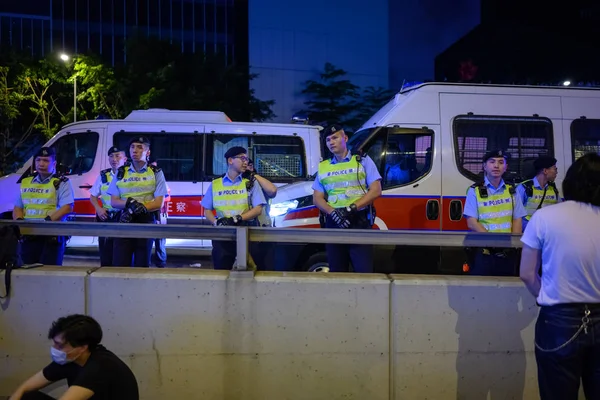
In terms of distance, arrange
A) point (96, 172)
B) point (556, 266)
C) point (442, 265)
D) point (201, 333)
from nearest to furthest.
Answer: point (556, 266) → point (201, 333) → point (442, 265) → point (96, 172)

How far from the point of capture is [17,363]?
3.86 metres

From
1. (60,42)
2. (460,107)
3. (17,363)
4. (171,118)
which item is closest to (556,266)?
(17,363)

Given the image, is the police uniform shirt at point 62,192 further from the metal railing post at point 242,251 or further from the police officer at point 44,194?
the metal railing post at point 242,251

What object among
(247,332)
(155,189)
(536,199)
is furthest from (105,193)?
(536,199)

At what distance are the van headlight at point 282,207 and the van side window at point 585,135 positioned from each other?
3757 millimetres

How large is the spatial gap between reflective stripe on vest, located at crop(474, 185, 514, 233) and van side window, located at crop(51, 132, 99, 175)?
615 centimetres

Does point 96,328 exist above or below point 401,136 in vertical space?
below

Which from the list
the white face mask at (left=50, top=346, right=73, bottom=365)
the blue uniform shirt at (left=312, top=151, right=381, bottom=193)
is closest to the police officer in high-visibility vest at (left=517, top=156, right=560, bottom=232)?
the blue uniform shirt at (left=312, top=151, right=381, bottom=193)

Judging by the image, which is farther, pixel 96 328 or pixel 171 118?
pixel 171 118

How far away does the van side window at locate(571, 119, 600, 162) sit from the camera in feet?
23.3

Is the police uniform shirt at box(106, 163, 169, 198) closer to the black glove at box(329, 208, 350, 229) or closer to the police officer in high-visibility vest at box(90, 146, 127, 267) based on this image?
the police officer in high-visibility vest at box(90, 146, 127, 267)

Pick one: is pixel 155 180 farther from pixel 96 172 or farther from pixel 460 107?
pixel 460 107

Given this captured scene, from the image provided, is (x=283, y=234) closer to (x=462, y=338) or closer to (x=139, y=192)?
(x=462, y=338)

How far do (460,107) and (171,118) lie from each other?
4.51 m
